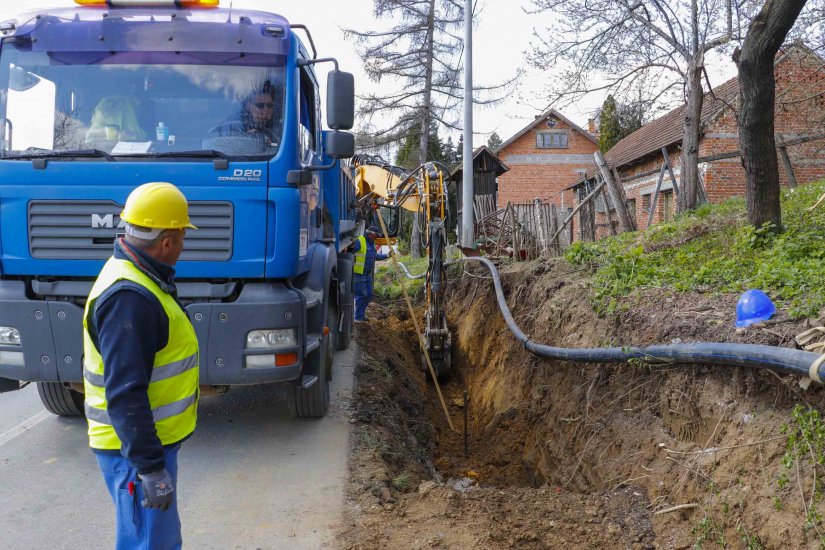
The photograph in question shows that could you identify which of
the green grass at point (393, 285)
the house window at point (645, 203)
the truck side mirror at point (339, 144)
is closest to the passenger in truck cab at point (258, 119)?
the truck side mirror at point (339, 144)

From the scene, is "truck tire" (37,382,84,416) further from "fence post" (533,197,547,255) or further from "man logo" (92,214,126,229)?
"fence post" (533,197,547,255)

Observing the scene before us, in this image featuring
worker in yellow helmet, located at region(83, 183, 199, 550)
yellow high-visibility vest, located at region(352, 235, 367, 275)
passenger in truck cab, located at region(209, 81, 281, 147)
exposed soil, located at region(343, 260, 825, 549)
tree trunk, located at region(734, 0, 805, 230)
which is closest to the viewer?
worker in yellow helmet, located at region(83, 183, 199, 550)

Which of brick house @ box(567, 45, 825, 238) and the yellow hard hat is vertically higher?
brick house @ box(567, 45, 825, 238)

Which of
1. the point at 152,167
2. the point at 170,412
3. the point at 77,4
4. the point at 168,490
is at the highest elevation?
the point at 77,4

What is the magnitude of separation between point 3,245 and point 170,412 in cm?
302

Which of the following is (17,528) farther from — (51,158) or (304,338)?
(51,158)

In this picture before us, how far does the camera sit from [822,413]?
3.42m

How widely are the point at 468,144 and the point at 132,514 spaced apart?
1255cm

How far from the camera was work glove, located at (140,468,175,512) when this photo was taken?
2615mm

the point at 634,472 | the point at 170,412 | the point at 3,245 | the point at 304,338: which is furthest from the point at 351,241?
the point at 170,412

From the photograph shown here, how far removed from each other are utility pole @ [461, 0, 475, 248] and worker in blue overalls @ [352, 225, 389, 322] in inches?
80.1

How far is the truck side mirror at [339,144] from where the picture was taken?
17.3 feet

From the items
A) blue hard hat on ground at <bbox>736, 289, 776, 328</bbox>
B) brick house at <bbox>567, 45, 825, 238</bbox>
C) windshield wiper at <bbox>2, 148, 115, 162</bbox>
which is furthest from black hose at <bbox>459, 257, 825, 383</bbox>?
brick house at <bbox>567, 45, 825, 238</bbox>

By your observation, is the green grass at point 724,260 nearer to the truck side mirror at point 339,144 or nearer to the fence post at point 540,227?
the fence post at point 540,227
